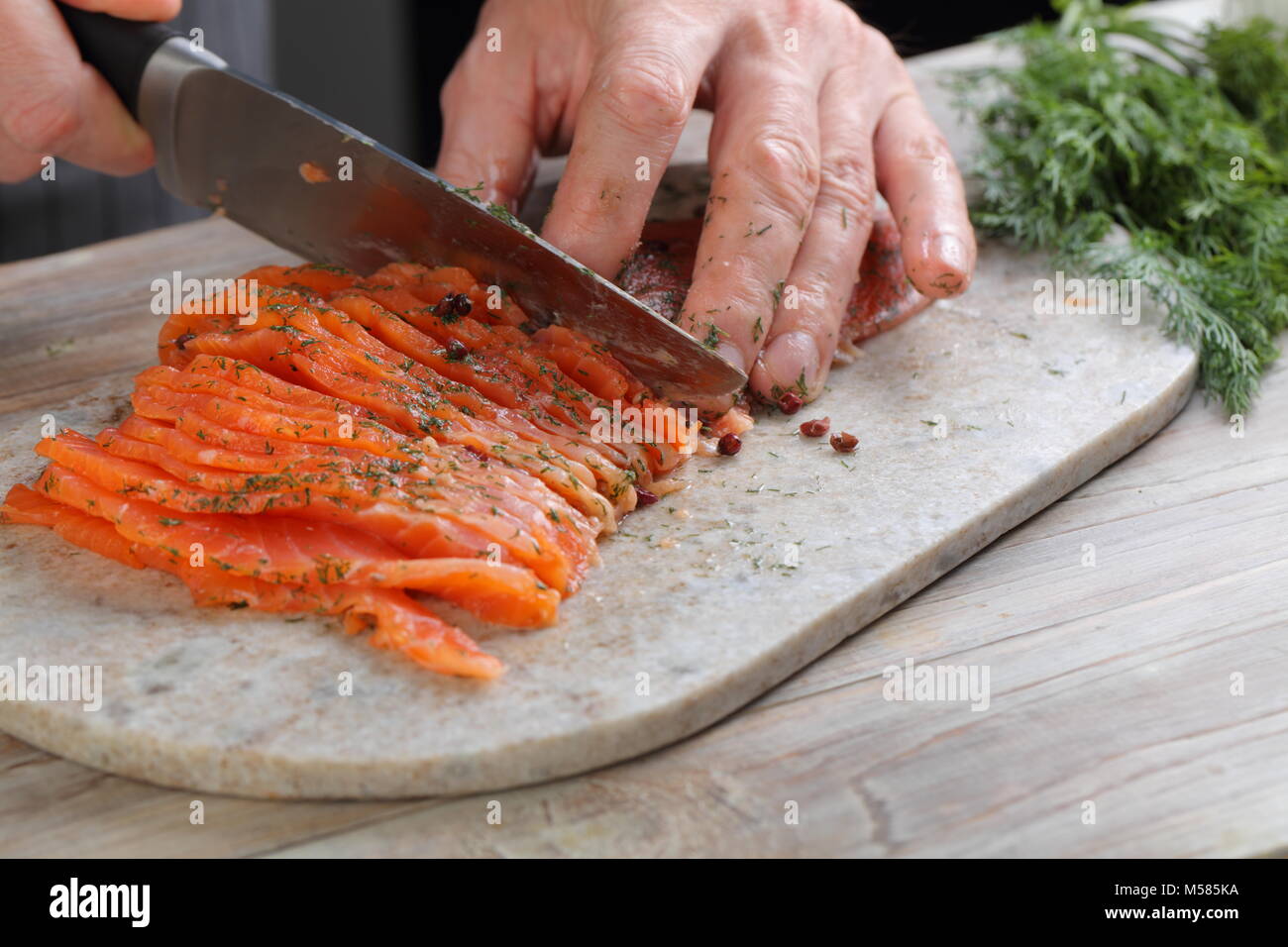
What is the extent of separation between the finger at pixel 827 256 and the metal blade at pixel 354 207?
9.8 inches

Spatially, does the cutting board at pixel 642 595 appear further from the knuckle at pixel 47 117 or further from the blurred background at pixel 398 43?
the blurred background at pixel 398 43

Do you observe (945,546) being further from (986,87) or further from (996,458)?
(986,87)

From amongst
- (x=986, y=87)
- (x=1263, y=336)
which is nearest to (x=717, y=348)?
(x=1263, y=336)

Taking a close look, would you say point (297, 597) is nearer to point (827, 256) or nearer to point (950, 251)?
point (827, 256)

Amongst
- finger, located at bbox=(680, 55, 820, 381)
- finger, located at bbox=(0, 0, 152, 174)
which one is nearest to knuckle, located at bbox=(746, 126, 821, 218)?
finger, located at bbox=(680, 55, 820, 381)

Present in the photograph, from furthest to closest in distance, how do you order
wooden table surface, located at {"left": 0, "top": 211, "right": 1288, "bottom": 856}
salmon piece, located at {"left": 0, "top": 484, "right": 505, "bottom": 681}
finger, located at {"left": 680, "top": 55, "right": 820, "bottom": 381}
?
finger, located at {"left": 680, "top": 55, "right": 820, "bottom": 381}, salmon piece, located at {"left": 0, "top": 484, "right": 505, "bottom": 681}, wooden table surface, located at {"left": 0, "top": 211, "right": 1288, "bottom": 856}

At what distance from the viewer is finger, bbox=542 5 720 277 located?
3086 mm

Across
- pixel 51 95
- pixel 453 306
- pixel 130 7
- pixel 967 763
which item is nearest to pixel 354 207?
pixel 453 306

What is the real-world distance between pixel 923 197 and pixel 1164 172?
116 cm

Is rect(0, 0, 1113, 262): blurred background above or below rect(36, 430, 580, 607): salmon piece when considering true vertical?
above

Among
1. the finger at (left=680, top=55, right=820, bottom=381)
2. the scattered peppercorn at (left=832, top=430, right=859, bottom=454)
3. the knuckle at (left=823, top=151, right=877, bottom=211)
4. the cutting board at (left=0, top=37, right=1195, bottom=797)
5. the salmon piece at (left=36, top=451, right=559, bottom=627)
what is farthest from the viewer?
the knuckle at (left=823, top=151, right=877, bottom=211)

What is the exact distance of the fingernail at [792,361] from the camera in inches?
120

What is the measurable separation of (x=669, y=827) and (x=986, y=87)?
3.91 metres

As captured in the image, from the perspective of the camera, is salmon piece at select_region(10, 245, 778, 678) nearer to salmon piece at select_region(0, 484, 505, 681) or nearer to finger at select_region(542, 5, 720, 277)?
salmon piece at select_region(0, 484, 505, 681)
